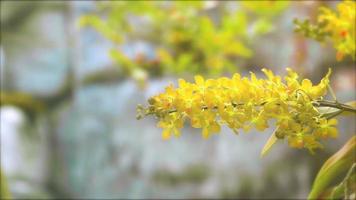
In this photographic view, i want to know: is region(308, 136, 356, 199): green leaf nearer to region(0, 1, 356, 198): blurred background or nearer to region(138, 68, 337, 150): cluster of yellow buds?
region(138, 68, 337, 150): cluster of yellow buds

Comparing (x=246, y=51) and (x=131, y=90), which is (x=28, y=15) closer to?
(x=131, y=90)

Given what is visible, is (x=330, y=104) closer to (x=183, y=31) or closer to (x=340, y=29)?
(x=340, y=29)

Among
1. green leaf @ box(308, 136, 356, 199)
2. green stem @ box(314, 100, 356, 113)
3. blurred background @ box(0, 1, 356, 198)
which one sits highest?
blurred background @ box(0, 1, 356, 198)

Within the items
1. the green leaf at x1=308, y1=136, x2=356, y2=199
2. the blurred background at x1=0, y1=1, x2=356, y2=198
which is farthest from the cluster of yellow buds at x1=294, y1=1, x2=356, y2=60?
the blurred background at x1=0, y1=1, x2=356, y2=198

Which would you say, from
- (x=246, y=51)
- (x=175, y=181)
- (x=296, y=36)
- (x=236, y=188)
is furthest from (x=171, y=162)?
(x=296, y=36)

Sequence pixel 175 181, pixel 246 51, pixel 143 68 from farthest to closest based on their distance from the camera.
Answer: pixel 143 68, pixel 175 181, pixel 246 51

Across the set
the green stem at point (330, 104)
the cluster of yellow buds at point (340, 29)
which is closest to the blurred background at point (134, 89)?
the cluster of yellow buds at point (340, 29)

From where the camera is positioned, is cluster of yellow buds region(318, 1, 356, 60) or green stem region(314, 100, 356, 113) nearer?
green stem region(314, 100, 356, 113)
